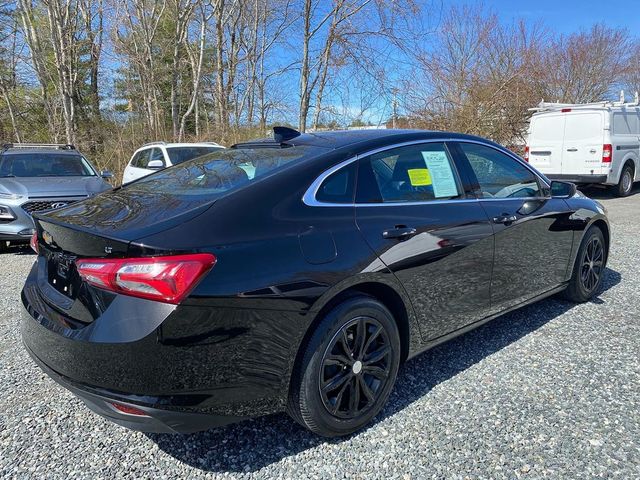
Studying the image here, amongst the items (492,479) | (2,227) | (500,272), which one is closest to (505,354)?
(500,272)

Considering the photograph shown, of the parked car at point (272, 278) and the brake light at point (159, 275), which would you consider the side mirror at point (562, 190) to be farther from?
the brake light at point (159, 275)

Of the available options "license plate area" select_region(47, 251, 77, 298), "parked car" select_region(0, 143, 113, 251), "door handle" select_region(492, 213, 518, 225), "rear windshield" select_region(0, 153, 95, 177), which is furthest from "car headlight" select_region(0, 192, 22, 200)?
"door handle" select_region(492, 213, 518, 225)

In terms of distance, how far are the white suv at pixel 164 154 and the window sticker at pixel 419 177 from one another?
7581 millimetres

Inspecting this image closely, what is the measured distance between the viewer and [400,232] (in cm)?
265

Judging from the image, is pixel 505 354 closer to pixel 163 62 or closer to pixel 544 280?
pixel 544 280

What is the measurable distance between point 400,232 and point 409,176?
49cm

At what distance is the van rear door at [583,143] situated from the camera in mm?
11094

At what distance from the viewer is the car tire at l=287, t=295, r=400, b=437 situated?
7.54 feet

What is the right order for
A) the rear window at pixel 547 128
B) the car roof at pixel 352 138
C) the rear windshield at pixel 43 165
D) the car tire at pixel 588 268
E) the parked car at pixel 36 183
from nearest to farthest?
the car roof at pixel 352 138, the car tire at pixel 588 268, the parked car at pixel 36 183, the rear windshield at pixel 43 165, the rear window at pixel 547 128

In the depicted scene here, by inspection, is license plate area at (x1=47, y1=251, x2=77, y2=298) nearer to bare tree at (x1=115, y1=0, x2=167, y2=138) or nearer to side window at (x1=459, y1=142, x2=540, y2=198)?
side window at (x1=459, y1=142, x2=540, y2=198)

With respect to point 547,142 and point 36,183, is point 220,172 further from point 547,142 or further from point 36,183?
point 547,142

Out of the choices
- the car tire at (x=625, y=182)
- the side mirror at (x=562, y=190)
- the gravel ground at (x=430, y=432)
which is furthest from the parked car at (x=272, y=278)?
the car tire at (x=625, y=182)

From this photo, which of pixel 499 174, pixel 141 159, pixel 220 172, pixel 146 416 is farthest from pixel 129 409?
pixel 141 159

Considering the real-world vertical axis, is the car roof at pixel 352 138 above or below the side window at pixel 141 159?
above
